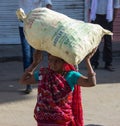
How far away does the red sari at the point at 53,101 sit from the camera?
370 centimetres

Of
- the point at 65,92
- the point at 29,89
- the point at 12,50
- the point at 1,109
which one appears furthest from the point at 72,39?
the point at 12,50

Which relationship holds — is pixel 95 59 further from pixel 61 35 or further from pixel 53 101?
pixel 61 35

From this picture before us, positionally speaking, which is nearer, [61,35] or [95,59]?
[61,35]

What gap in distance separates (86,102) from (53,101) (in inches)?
125

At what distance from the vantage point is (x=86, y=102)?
22.5 ft

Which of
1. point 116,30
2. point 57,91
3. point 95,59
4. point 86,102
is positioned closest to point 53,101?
point 57,91

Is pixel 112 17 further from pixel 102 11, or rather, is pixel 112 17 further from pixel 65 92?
pixel 65 92

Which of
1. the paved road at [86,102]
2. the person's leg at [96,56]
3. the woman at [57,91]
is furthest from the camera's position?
the person's leg at [96,56]

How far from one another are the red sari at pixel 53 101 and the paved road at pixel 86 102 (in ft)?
7.23

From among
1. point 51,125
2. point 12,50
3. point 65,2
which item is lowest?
point 12,50

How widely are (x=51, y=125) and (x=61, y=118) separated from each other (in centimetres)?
9

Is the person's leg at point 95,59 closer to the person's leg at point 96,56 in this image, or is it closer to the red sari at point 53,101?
the person's leg at point 96,56

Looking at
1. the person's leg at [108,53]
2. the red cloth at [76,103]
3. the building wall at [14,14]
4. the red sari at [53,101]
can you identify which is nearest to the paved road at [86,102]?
the person's leg at [108,53]

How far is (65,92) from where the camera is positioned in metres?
3.73
